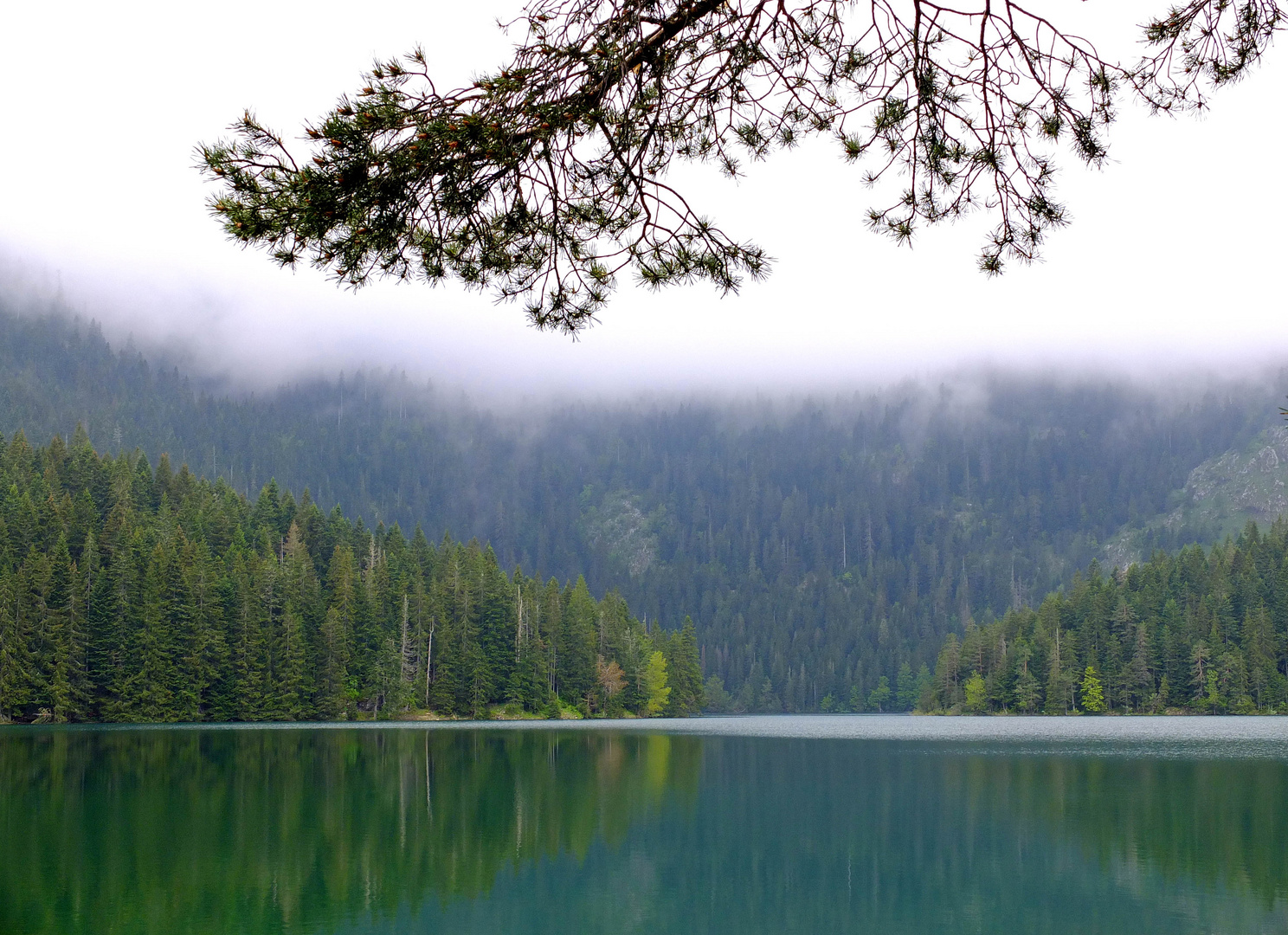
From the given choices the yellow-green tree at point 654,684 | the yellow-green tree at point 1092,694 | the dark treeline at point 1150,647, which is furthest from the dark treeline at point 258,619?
the yellow-green tree at point 1092,694

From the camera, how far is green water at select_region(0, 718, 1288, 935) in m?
21.5

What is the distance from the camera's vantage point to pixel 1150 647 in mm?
143500

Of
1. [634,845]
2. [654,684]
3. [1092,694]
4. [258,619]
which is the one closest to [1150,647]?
[1092,694]

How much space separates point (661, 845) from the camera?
29.3 metres

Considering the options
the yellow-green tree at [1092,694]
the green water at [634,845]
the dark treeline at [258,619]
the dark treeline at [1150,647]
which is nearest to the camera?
the green water at [634,845]

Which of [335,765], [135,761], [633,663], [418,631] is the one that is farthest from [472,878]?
[633,663]

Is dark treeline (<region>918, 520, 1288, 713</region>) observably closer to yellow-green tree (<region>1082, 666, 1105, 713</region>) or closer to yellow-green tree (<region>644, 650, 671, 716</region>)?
yellow-green tree (<region>1082, 666, 1105, 713</region>)

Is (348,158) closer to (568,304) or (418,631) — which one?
(568,304)

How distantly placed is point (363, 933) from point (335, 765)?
30528 millimetres

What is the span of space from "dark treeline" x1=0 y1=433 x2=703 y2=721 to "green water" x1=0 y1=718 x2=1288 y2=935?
38534 mm

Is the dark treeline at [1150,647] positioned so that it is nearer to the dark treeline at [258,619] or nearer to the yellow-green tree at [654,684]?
the dark treeline at [258,619]

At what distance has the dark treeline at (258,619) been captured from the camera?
8988 cm

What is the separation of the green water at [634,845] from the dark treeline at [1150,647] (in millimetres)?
94803

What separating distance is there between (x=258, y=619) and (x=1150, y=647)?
105 metres
